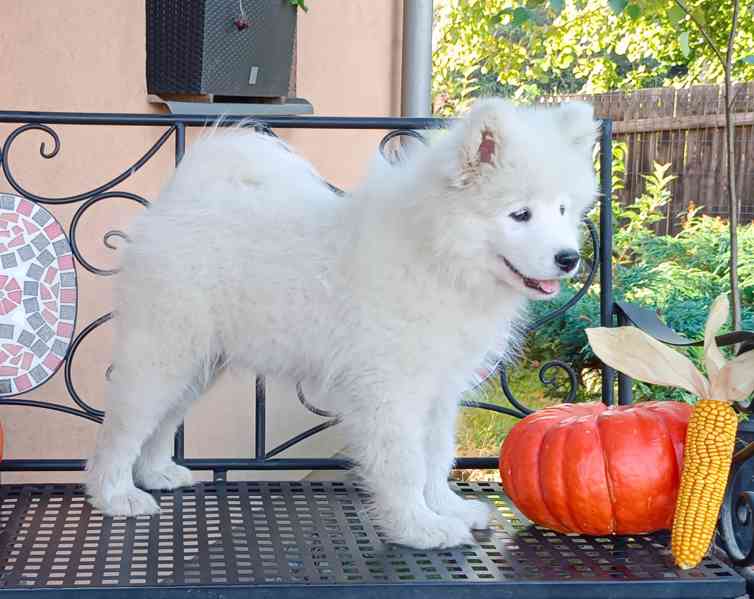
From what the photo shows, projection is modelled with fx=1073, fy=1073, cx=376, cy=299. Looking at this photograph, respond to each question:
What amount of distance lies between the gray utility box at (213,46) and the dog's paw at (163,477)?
191cm

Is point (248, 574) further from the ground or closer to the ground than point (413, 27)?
closer to the ground

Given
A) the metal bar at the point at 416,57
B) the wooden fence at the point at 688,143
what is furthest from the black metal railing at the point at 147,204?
the wooden fence at the point at 688,143

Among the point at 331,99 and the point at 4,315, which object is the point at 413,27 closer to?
the point at 331,99

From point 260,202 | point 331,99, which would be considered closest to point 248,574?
point 260,202

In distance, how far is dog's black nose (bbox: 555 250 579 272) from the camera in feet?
8.25

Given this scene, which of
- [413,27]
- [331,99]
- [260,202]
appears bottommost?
[260,202]

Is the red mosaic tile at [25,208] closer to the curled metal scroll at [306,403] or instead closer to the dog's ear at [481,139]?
the curled metal scroll at [306,403]

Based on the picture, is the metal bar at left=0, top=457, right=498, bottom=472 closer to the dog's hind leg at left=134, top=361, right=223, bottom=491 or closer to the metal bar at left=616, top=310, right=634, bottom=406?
the dog's hind leg at left=134, top=361, right=223, bottom=491

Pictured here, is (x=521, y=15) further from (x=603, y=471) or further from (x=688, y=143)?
(x=688, y=143)

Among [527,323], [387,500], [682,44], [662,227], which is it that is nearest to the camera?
[387,500]

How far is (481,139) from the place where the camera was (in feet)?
8.34

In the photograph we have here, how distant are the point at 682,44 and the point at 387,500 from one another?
259 centimetres

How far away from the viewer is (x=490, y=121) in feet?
8.30

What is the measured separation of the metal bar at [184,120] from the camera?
3.25 m
